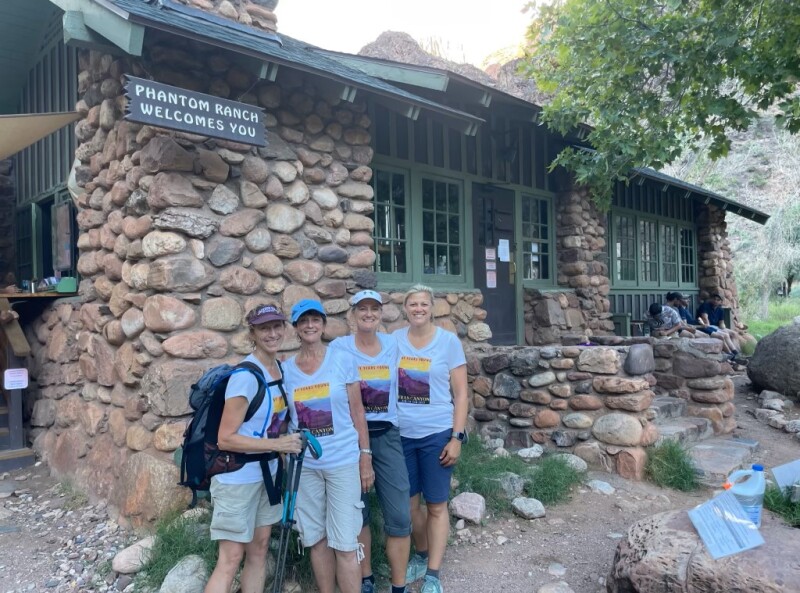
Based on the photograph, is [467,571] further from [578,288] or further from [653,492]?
[578,288]

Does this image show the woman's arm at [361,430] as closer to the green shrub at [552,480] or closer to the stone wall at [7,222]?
the green shrub at [552,480]

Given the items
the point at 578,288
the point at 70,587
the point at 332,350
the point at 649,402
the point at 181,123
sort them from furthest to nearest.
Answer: the point at 578,288 → the point at 649,402 → the point at 181,123 → the point at 70,587 → the point at 332,350

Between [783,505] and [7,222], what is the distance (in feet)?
27.5

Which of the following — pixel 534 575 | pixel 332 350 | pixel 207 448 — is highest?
pixel 332 350

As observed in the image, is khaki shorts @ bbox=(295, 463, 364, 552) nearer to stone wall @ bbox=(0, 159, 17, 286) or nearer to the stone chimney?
the stone chimney

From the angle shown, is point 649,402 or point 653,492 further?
point 649,402

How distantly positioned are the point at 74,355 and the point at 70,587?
7.43 feet

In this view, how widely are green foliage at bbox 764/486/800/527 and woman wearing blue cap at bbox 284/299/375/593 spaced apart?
9.87 feet

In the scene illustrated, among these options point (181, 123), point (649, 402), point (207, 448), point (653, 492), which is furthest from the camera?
point (649, 402)

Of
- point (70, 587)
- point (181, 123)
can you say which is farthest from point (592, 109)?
point (70, 587)

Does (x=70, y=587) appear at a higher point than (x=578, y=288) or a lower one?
lower

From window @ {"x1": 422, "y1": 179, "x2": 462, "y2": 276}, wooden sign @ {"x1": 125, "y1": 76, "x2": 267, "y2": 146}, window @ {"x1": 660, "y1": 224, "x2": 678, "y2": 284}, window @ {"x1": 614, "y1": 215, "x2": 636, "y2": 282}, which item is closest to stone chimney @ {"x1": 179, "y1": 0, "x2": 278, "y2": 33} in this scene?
window @ {"x1": 422, "y1": 179, "x2": 462, "y2": 276}

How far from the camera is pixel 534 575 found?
3.80m

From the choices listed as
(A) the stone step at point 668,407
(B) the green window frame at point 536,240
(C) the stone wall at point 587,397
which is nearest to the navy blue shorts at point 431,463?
(C) the stone wall at point 587,397
